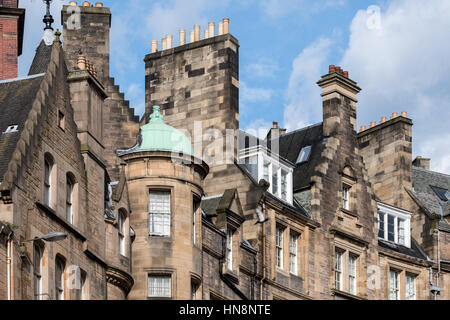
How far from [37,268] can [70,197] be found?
3.44 meters

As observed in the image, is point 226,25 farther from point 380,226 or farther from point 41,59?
point 380,226

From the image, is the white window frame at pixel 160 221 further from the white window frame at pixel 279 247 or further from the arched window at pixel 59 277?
the white window frame at pixel 279 247

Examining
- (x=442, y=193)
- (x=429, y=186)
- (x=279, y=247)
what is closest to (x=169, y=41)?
(x=279, y=247)

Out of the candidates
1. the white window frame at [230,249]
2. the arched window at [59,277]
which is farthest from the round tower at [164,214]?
the arched window at [59,277]

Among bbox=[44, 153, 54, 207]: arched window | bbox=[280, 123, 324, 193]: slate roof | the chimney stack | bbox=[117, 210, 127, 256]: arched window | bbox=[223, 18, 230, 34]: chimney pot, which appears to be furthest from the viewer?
the chimney stack

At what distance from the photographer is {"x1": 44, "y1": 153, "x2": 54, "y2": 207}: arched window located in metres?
42.4

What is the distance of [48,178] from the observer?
4284cm

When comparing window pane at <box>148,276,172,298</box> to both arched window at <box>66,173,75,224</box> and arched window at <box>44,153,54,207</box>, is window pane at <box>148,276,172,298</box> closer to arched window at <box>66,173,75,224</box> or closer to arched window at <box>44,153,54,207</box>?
arched window at <box>66,173,75,224</box>

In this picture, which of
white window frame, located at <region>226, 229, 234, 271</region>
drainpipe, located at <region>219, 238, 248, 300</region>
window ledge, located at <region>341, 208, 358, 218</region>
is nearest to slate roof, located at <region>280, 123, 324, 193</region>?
window ledge, located at <region>341, 208, 358, 218</region>

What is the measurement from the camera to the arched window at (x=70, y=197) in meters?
43.6

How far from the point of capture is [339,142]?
201 feet

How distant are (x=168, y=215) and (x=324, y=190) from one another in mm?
11823

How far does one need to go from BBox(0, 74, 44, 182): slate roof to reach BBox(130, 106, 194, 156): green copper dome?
524cm
